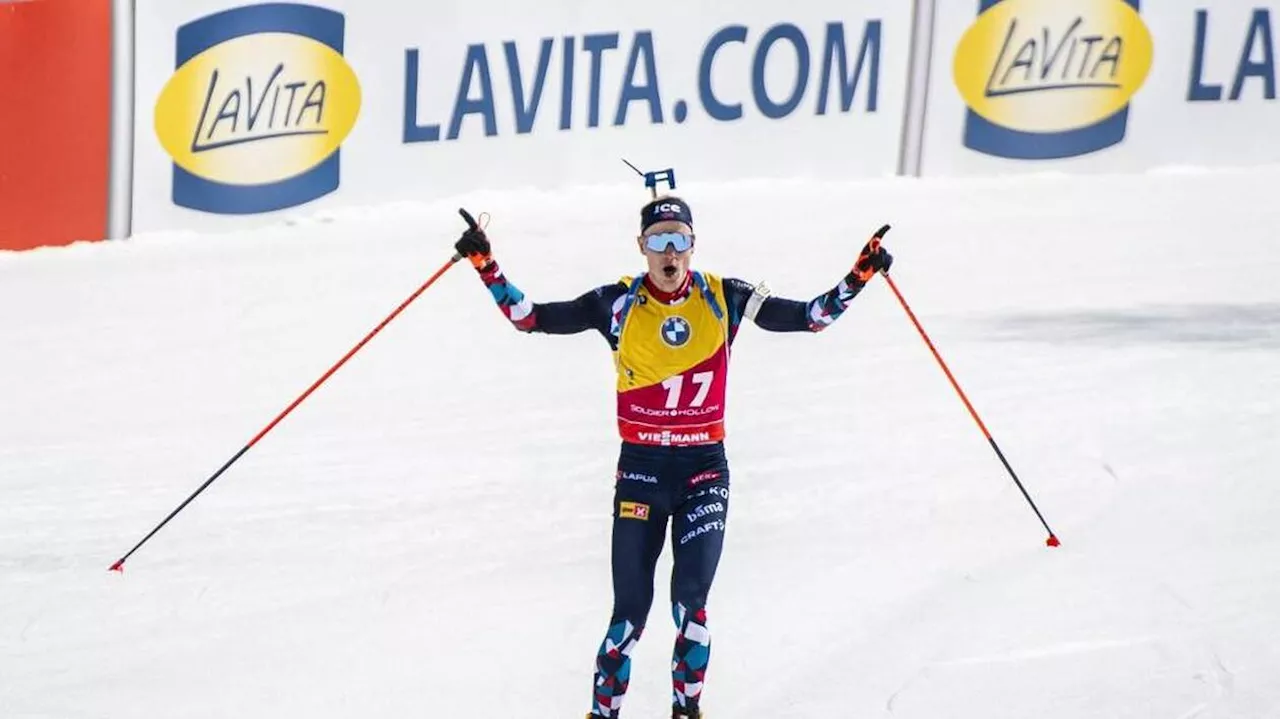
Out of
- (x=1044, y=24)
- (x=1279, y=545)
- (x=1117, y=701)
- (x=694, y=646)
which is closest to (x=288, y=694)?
(x=694, y=646)

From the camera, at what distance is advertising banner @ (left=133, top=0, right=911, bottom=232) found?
46.7 ft

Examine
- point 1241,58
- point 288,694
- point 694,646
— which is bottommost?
point 288,694

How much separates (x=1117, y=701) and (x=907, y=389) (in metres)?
4.64

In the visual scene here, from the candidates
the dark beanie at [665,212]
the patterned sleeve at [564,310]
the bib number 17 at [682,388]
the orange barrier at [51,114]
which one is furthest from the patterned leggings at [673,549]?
the orange barrier at [51,114]

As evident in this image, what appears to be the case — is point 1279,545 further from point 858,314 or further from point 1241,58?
point 1241,58

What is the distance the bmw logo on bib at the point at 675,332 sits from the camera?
6844 mm

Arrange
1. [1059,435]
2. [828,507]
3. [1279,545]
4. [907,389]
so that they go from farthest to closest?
[907,389], [1059,435], [828,507], [1279,545]

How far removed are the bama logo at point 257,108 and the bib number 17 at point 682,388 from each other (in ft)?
26.9

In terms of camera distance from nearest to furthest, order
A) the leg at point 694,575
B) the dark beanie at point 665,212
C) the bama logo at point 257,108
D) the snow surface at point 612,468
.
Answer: the leg at point 694,575 → the dark beanie at point 665,212 → the snow surface at point 612,468 → the bama logo at point 257,108

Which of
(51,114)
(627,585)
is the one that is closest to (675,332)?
(627,585)

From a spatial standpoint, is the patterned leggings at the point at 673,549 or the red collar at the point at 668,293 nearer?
the patterned leggings at the point at 673,549

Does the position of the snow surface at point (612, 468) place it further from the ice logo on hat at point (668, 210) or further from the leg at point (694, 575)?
the ice logo on hat at point (668, 210)

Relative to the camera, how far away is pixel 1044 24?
16.4 meters

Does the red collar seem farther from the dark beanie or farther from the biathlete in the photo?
the dark beanie
